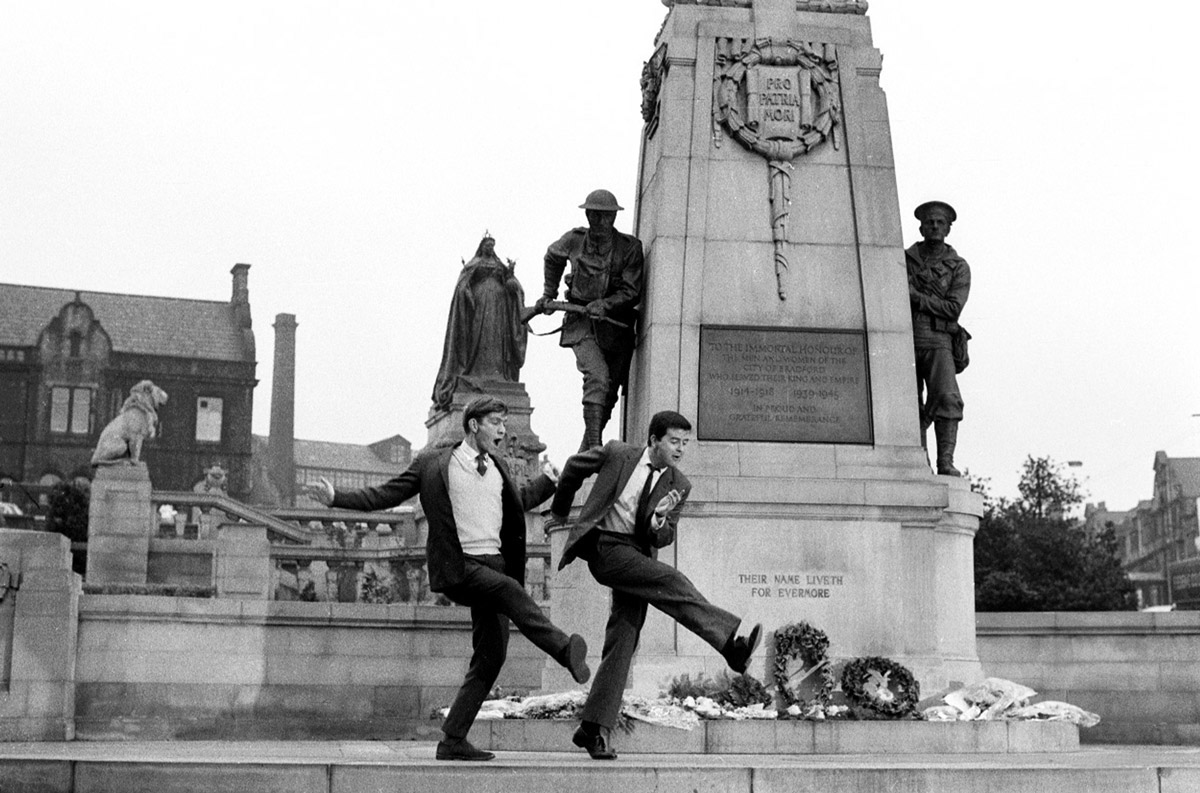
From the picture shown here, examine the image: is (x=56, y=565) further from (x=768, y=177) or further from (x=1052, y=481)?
(x=1052, y=481)

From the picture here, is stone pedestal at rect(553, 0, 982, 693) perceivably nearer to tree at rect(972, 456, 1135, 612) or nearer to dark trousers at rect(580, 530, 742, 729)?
dark trousers at rect(580, 530, 742, 729)

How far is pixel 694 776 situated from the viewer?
864 cm

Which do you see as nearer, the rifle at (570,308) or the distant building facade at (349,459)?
the rifle at (570,308)

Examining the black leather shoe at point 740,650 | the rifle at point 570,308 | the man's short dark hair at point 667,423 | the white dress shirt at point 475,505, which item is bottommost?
the black leather shoe at point 740,650

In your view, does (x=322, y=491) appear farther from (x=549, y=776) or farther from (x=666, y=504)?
(x=549, y=776)

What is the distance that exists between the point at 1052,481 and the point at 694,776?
152 feet

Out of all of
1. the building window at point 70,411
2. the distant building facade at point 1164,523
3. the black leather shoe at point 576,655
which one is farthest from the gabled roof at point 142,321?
the black leather shoe at point 576,655

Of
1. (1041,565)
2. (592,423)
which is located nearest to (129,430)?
(592,423)

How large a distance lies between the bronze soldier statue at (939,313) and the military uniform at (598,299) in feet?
7.95

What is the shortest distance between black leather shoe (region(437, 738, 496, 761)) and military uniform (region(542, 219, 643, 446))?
200 inches

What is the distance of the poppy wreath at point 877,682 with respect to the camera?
12312mm

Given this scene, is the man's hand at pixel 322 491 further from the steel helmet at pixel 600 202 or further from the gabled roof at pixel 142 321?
the gabled roof at pixel 142 321

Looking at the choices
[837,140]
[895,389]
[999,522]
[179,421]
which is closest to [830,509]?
[895,389]

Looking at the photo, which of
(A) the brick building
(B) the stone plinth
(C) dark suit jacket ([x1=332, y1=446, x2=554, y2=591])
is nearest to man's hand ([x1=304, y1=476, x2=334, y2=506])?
(C) dark suit jacket ([x1=332, y1=446, x2=554, y2=591])
